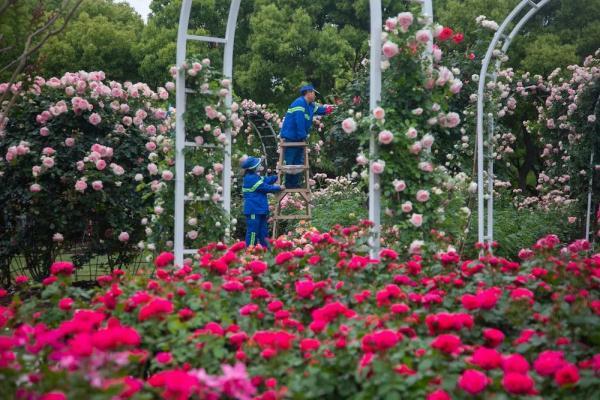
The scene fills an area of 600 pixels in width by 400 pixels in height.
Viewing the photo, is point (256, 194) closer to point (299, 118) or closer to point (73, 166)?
point (299, 118)

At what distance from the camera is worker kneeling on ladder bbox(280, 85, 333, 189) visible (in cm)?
876

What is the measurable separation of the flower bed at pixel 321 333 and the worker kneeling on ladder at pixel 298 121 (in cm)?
509

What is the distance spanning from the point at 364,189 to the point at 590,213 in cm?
286

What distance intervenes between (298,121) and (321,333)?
6.40 m

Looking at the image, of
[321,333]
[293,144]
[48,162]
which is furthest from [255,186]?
[321,333]

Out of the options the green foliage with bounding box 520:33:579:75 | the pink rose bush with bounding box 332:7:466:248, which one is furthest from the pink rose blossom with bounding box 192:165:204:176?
the green foliage with bounding box 520:33:579:75

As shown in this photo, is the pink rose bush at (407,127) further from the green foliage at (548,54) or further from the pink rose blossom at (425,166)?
the green foliage at (548,54)

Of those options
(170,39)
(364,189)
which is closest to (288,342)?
(364,189)

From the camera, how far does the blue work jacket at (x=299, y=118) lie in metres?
8.77

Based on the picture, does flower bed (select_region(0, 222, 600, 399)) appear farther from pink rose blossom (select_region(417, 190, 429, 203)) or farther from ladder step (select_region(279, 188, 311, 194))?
ladder step (select_region(279, 188, 311, 194))

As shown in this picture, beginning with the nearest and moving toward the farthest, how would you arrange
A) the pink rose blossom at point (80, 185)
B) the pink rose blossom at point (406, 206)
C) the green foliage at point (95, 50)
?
the pink rose blossom at point (406, 206) < the pink rose blossom at point (80, 185) < the green foliage at point (95, 50)

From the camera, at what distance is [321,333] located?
257 cm

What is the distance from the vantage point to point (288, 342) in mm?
2236

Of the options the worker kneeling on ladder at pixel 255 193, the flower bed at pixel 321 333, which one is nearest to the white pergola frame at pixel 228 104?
the flower bed at pixel 321 333
